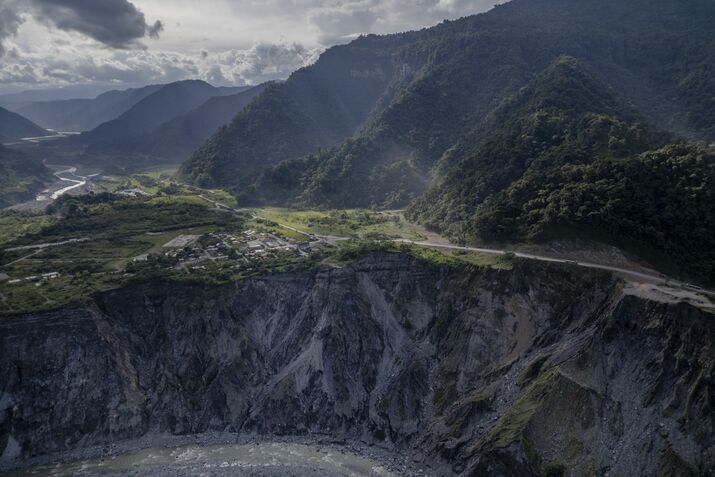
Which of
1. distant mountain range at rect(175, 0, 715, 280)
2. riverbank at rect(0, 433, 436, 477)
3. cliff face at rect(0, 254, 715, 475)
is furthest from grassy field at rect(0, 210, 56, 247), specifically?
riverbank at rect(0, 433, 436, 477)

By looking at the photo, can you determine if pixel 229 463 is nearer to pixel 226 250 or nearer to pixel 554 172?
pixel 226 250

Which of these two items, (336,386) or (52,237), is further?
(52,237)

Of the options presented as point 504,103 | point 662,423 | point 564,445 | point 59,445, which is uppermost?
point 504,103

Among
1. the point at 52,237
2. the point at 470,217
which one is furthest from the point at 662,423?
the point at 52,237

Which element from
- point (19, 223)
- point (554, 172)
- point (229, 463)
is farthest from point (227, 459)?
point (19, 223)

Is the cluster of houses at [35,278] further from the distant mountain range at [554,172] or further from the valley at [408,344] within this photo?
the distant mountain range at [554,172]

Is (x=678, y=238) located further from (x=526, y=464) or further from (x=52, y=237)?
(x=52, y=237)
